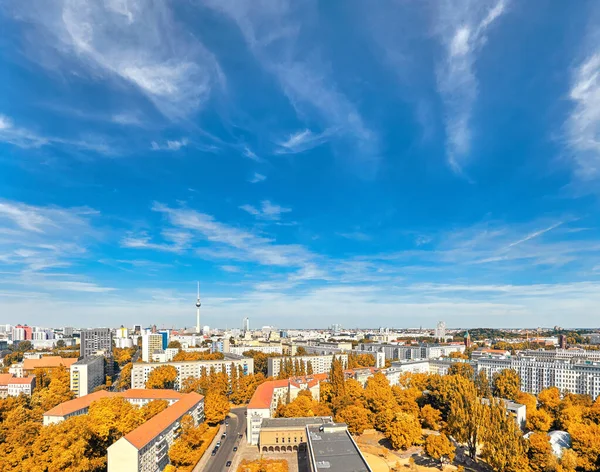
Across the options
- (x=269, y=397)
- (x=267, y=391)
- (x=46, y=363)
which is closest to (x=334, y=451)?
(x=269, y=397)

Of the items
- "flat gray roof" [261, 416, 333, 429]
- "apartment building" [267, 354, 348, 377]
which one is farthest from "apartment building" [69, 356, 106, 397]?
"flat gray roof" [261, 416, 333, 429]

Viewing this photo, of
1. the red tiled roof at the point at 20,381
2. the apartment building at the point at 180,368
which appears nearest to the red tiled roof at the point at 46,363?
the red tiled roof at the point at 20,381

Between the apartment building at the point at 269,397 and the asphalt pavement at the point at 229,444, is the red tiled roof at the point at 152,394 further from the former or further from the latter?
the apartment building at the point at 269,397

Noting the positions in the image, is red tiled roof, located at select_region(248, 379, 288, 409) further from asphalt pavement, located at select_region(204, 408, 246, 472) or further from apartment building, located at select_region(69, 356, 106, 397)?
apartment building, located at select_region(69, 356, 106, 397)

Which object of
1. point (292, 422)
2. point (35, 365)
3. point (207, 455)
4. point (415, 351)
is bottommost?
point (415, 351)

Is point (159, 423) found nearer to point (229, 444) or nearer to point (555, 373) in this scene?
point (229, 444)

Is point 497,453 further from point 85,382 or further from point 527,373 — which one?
point 85,382
